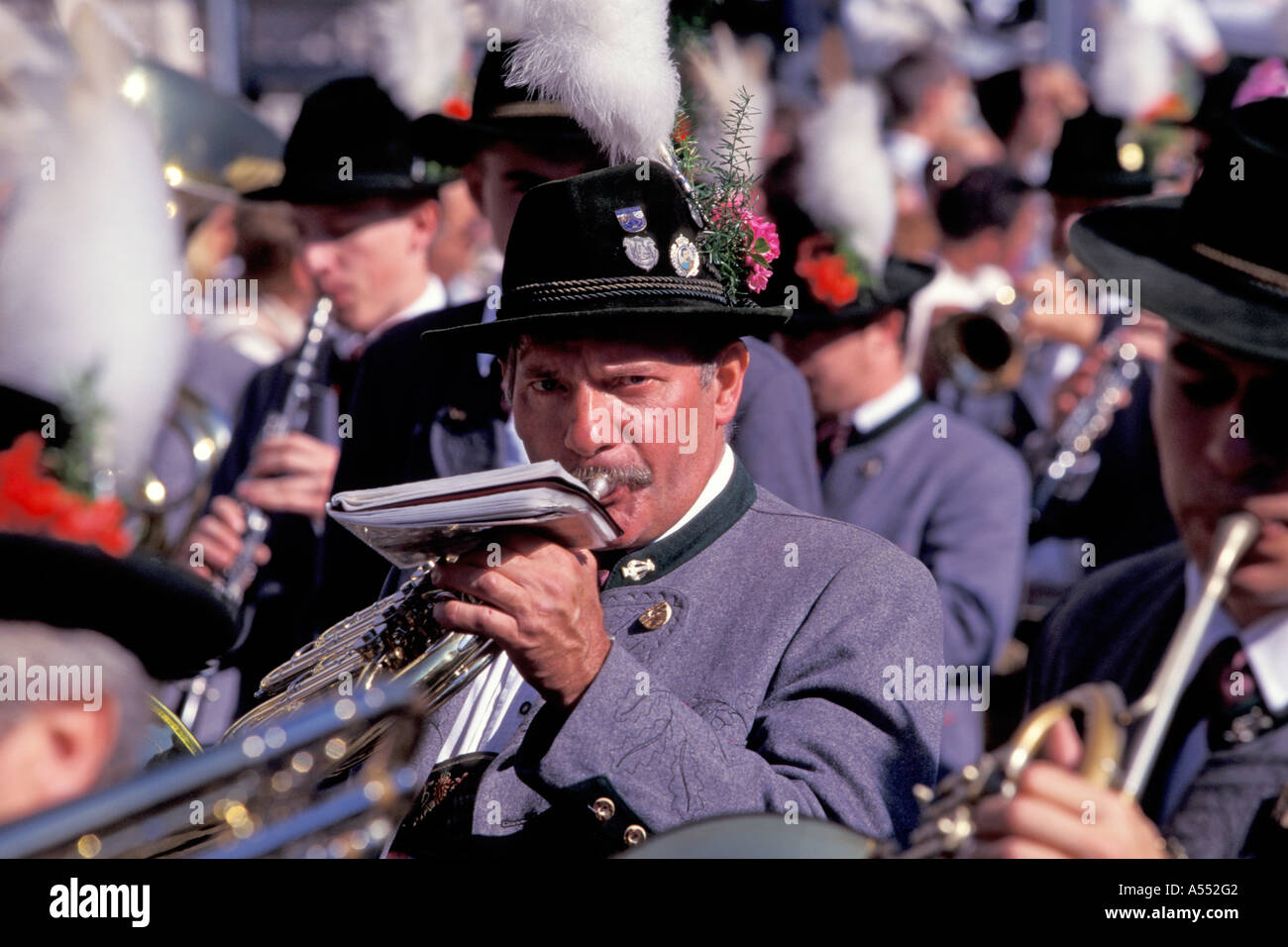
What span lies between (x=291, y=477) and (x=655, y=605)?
2.48 metres

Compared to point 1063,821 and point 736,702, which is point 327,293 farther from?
point 1063,821

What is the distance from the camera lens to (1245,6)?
437 inches

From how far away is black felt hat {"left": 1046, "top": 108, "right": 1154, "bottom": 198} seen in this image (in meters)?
7.25

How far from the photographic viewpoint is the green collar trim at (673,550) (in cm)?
316

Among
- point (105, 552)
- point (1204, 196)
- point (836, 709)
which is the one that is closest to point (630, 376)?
point (836, 709)

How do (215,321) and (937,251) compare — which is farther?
(937,251)

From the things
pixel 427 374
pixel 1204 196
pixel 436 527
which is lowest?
pixel 427 374

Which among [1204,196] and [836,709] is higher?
[1204,196]

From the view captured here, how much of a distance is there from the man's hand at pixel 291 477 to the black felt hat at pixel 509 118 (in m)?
1.10

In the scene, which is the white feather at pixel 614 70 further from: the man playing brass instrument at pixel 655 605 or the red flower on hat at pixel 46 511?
the red flower on hat at pixel 46 511
